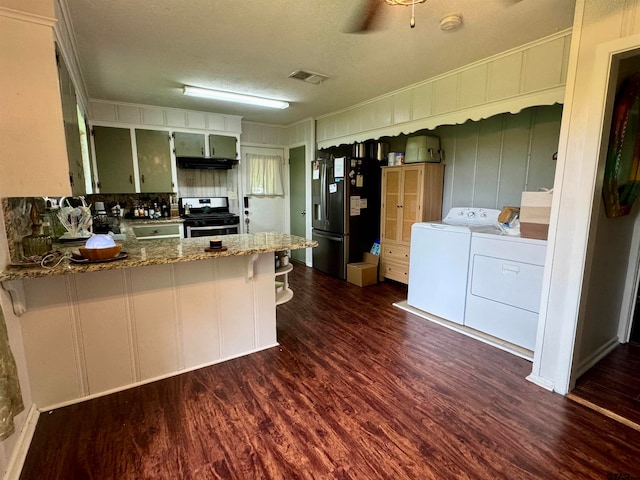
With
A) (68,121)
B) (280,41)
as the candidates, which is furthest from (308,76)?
(68,121)

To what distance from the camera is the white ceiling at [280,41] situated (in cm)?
210

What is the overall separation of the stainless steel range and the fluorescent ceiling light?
→ 1.85 meters

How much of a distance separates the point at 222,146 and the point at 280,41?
2.97 m

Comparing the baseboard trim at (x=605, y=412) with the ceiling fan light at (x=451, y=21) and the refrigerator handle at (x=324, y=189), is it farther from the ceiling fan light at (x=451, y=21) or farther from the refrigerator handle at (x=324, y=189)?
the refrigerator handle at (x=324, y=189)

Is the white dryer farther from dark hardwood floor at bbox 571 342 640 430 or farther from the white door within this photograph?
the white door

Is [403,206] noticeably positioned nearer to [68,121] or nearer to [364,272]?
[364,272]

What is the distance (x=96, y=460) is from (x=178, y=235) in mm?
3444

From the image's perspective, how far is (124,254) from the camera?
2.10 m

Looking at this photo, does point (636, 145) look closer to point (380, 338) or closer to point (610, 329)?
point (610, 329)

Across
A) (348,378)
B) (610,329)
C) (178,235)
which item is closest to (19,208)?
(348,378)

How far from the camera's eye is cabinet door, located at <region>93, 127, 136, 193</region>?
4395 millimetres

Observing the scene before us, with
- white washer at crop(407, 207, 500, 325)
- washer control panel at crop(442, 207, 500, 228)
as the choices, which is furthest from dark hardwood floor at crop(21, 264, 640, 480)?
washer control panel at crop(442, 207, 500, 228)

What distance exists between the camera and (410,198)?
163 inches

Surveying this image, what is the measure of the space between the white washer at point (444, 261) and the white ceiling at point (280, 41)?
1.59 meters
